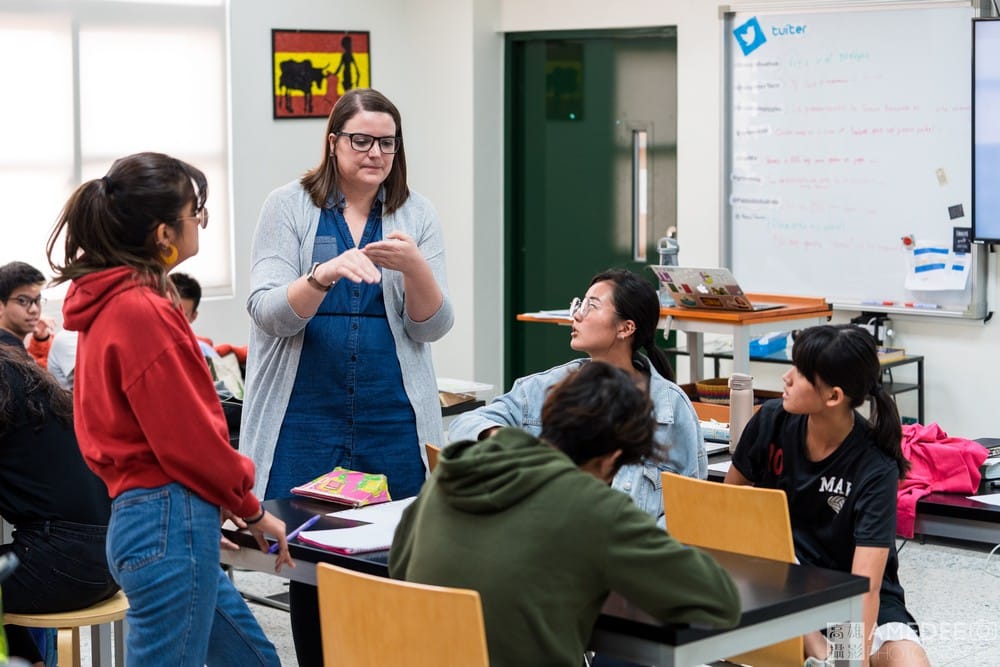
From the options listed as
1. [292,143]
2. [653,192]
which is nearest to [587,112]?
[653,192]

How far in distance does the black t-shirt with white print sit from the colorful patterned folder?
81cm

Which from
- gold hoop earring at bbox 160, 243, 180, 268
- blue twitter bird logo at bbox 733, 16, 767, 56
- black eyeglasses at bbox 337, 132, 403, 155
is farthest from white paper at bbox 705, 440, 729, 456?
blue twitter bird logo at bbox 733, 16, 767, 56

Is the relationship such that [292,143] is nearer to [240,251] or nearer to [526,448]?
[240,251]

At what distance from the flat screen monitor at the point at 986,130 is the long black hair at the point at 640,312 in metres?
3.20

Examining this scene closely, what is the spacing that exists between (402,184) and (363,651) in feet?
4.14

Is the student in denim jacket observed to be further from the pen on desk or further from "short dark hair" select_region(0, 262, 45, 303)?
"short dark hair" select_region(0, 262, 45, 303)

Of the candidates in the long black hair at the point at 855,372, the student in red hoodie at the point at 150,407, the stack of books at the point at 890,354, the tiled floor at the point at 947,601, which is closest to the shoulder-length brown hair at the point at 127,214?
the student in red hoodie at the point at 150,407

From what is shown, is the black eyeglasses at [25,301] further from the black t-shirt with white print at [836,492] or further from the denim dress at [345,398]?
the black t-shirt with white print at [836,492]

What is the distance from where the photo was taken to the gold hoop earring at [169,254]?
223cm

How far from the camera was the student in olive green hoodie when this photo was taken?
1.92 m

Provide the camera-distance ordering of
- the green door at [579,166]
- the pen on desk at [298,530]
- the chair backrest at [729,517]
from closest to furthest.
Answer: the pen on desk at [298,530]
the chair backrest at [729,517]
the green door at [579,166]

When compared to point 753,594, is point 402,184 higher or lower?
higher

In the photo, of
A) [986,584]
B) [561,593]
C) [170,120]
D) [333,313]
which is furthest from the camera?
[170,120]

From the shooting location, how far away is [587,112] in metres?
7.40
